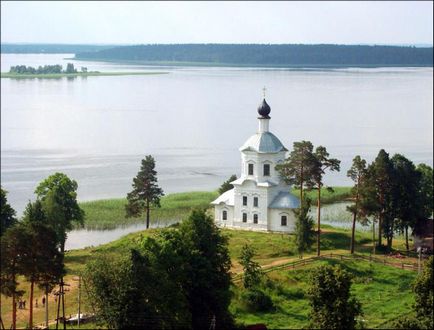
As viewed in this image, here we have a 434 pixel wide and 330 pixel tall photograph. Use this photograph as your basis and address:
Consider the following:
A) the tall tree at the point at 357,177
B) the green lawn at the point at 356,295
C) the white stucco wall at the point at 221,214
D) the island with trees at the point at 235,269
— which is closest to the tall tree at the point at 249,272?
the island with trees at the point at 235,269

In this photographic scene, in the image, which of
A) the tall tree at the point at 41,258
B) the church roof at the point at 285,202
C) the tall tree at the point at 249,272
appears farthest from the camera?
the church roof at the point at 285,202

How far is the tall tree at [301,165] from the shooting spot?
117 ft

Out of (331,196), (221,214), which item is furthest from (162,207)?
(331,196)

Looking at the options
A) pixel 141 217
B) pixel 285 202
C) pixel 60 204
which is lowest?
pixel 141 217

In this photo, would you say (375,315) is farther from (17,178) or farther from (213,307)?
(17,178)

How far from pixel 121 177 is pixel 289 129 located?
30.5m

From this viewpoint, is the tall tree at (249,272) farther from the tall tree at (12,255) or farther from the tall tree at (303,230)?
the tall tree at (12,255)

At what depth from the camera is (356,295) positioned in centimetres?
2888

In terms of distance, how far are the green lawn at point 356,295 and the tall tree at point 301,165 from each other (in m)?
4.43

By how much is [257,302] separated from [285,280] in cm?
288

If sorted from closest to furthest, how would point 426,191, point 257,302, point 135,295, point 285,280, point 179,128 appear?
1. point 135,295
2. point 257,302
3. point 285,280
4. point 426,191
5. point 179,128

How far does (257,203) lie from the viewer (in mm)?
39812

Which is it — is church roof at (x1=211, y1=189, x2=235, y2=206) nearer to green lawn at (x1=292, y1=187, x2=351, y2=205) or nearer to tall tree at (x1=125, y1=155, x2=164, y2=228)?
tall tree at (x1=125, y1=155, x2=164, y2=228)

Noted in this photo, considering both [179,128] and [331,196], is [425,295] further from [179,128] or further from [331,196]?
[179,128]
